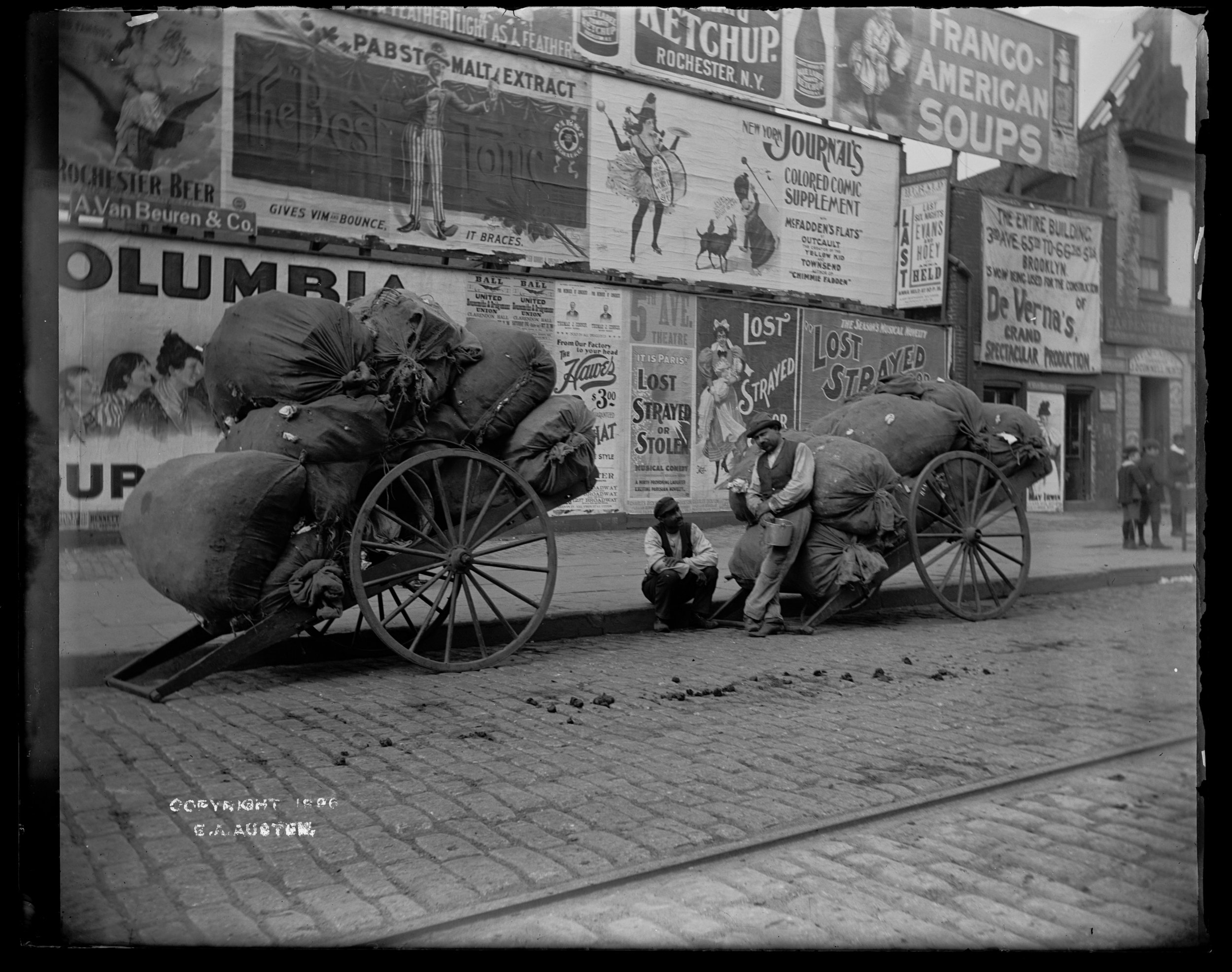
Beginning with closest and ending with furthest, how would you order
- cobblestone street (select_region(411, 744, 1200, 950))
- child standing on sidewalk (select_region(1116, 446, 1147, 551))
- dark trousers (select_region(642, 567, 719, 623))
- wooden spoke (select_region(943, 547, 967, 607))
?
cobblestone street (select_region(411, 744, 1200, 950)), child standing on sidewalk (select_region(1116, 446, 1147, 551)), dark trousers (select_region(642, 567, 719, 623)), wooden spoke (select_region(943, 547, 967, 607))

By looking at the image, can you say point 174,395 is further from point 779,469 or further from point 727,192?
point 779,469

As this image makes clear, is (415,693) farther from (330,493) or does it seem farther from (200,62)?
(200,62)

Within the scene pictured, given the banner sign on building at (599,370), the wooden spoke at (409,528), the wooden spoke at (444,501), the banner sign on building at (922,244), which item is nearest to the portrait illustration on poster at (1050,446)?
the banner sign on building at (922,244)

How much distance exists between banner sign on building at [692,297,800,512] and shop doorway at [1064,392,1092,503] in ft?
5.35

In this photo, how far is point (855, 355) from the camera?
23.2 feet

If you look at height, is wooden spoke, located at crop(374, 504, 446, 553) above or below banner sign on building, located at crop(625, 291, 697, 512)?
below

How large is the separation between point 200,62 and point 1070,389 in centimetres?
464

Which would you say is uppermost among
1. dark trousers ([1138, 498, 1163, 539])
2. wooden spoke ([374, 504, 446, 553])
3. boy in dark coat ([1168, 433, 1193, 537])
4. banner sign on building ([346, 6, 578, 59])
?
banner sign on building ([346, 6, 578, 59])

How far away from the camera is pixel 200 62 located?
3428 millimetres

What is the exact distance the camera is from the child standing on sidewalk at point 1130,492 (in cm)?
403

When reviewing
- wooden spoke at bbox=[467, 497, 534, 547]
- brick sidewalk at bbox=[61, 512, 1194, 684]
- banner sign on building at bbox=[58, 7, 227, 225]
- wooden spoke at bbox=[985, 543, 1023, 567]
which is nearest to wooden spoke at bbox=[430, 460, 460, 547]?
wooden spoke at bbox=[467, 497, 534, 547]

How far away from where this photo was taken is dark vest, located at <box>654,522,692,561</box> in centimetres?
711

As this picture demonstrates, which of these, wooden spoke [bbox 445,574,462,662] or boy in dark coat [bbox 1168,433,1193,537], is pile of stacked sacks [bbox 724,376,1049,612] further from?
boy in dark coat [bbox 1168,433,1193,537]

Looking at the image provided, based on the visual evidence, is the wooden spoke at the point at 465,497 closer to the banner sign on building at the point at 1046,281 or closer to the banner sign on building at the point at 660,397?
the banner sign on building at the point at 660,397
